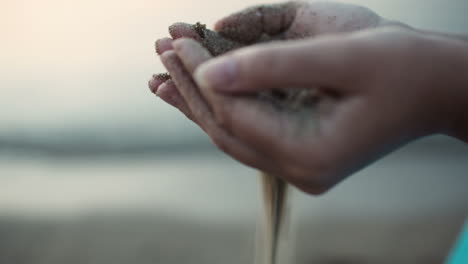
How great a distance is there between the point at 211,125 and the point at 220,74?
0.29 ft

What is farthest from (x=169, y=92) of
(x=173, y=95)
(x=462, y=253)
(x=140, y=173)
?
(x=140, y=173)

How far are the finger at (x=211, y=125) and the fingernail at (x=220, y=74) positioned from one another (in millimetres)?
72

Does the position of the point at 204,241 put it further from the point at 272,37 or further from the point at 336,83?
the point at 336,83

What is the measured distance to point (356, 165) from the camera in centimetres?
56

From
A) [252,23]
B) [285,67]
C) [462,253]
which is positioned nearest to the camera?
[285,67]

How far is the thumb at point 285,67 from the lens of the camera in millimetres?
490

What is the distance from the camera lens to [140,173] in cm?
178

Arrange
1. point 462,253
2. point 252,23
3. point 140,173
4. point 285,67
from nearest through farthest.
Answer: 1. point 285,67
2. point 252,23
3. point 462,253
4. point 140,173

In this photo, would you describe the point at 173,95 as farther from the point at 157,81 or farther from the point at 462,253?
the point at 462,253

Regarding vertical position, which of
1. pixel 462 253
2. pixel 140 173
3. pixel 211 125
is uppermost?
pixel 211 125

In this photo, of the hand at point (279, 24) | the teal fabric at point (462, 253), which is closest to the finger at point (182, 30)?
the hand at point (279, 24)

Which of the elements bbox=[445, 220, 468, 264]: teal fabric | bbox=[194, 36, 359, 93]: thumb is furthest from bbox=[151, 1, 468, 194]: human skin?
bbox=[445, 220, 468, 264]: teal fabric

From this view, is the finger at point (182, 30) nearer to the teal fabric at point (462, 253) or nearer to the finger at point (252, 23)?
the finger at point (252, 23)

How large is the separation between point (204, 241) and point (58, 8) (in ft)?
2.79
